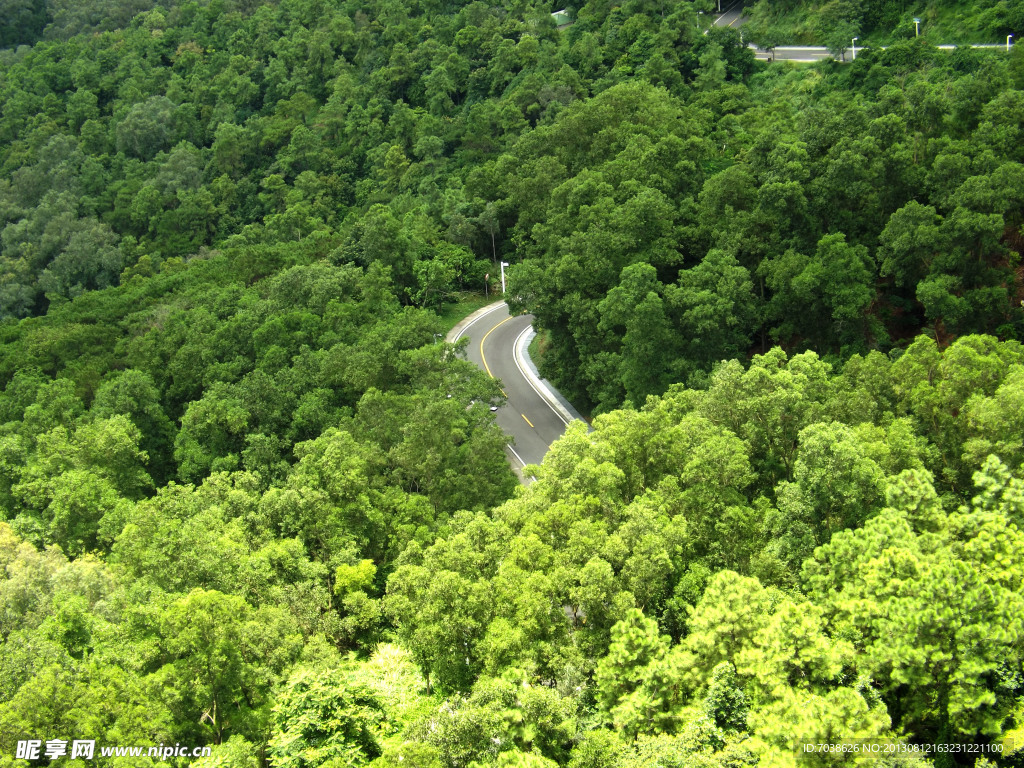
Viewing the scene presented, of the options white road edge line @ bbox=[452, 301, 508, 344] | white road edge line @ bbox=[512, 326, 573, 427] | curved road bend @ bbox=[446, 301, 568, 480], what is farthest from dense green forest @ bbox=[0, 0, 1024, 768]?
white road edge line @ bbox=[452, 301, 508, 344]

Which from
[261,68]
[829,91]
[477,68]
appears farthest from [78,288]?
[829,91]

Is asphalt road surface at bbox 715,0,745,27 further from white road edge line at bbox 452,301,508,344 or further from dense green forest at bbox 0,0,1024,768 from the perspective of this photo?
white road edge line at bbox 452,301,508,344

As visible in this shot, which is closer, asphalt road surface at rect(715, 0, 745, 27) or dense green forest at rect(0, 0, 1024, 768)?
dense green forest at rect(0, 0, 1024, 768)

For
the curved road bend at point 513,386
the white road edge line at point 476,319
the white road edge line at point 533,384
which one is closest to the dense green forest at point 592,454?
the white road edge line at point 533,384

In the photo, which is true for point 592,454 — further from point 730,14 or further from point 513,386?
point 730,14

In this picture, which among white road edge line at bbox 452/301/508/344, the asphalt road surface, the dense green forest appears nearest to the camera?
the dense green forest

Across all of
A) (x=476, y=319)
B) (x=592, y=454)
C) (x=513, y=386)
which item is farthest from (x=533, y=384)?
(x=592, y=454)

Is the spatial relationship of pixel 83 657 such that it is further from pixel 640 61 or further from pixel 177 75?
pixel 177 75
